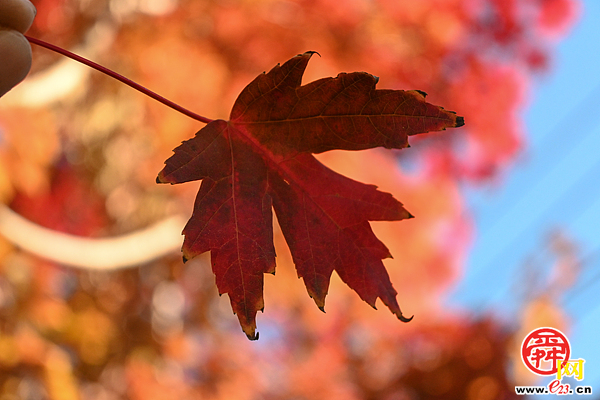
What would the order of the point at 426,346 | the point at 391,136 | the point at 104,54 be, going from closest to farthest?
the point at 391,136 → the point at 104,54 → the point at 426,346

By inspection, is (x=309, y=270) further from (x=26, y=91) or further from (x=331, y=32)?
(x=331, y=32)

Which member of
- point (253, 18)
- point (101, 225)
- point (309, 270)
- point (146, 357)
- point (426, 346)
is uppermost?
point (253, 18)

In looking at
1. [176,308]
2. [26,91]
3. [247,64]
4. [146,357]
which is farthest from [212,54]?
[146,357]

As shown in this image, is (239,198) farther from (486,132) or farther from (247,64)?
(486,132)

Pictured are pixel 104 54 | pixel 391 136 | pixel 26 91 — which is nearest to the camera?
pixel 391 136

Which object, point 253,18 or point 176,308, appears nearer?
point 253,18

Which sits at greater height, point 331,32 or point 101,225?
point 331,32
